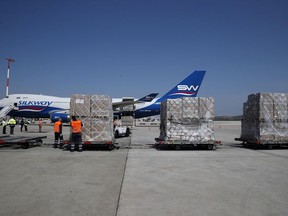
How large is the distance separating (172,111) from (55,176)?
7544mm

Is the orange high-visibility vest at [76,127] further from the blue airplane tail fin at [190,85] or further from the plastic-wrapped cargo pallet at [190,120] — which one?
the blue airplane tail fin at [190,85]

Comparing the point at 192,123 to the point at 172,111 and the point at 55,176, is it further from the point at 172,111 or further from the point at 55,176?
the point at 55,176

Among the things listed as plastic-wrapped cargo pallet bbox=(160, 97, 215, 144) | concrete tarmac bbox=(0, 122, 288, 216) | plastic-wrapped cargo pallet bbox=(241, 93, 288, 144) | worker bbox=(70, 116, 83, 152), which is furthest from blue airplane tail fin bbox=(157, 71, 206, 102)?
concrete tarmac bbox=(0, 122, 288, 216)

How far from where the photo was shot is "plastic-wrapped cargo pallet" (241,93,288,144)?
1339cm

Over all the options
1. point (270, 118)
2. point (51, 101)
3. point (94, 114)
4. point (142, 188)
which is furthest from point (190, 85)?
point (142, 188)

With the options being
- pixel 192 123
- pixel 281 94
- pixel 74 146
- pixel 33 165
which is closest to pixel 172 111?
pixel 192 123

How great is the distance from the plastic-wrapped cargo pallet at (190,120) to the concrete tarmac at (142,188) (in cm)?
363

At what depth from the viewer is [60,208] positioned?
15.1 feet

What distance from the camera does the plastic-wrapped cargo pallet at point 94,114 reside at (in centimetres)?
1281

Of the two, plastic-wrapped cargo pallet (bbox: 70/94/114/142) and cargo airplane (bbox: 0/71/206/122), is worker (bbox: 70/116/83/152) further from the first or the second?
cargo airplane (bbox: 0/71/206/122)

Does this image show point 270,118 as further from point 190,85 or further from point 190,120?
point 190,85

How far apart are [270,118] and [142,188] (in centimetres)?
1023

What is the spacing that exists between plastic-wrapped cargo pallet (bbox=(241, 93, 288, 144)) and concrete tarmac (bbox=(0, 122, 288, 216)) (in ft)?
14.6

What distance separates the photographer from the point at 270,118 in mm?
13516
